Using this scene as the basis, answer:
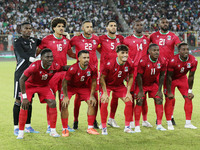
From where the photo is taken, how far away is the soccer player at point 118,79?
6746 mm

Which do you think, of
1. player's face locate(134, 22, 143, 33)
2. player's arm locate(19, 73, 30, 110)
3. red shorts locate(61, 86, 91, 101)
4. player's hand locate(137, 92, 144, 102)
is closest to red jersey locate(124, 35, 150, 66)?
player's face locate(134, 22, 143, 33)

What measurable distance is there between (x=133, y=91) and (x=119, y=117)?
1.18m

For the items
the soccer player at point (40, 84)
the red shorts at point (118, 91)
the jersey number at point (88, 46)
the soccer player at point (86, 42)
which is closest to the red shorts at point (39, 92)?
the soccer player at point (40, 84)

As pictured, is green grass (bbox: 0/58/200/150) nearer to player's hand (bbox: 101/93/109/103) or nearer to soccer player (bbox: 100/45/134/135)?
soccer player (bbox: 100/45/134/135)

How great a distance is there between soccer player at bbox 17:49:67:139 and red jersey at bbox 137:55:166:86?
163 centimetres

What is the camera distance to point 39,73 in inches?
250

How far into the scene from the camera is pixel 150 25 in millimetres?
32188

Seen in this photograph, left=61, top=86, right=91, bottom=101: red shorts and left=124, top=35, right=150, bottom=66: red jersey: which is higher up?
left=124, top=35, right=150, bottom=66: red jersey

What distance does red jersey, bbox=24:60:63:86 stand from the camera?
20.5 feet

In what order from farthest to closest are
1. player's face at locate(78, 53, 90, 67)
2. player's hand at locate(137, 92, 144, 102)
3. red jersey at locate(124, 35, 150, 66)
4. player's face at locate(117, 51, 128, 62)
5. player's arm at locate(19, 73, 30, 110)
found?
1. red jersey at locate(124, 35, 150, 66)
2. player's hand at locate(137, 92, 144, 102)
3. player's face at locate(117, 51, 128, 62)
4. player's face at locate(78, 53, 90, 67)
5. player's arm at locate(19, 73, 30, 110)

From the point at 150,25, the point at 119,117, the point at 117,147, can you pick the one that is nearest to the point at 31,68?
the point at 117,147

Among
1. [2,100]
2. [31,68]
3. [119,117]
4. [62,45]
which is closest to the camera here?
[31,68]

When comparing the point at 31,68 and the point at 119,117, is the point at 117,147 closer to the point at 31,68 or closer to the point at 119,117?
the point at 31,68

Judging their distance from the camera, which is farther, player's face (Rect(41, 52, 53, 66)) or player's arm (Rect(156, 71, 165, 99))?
player's arm (Rect(156, 71, 165, 99))
